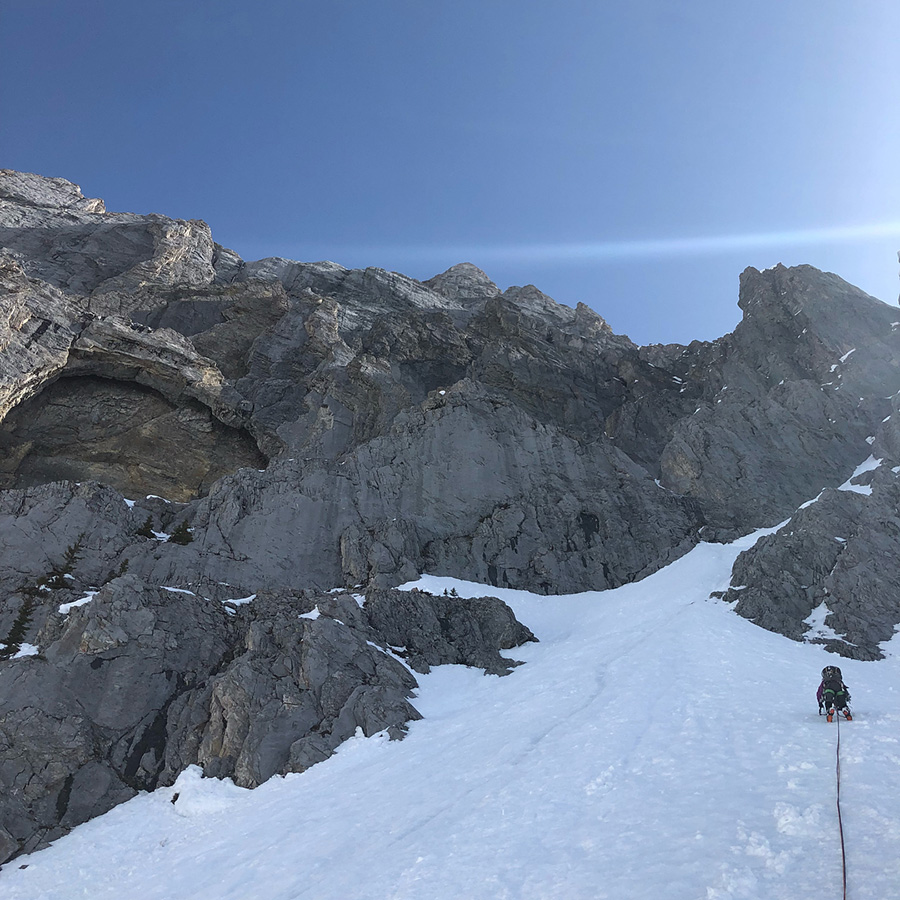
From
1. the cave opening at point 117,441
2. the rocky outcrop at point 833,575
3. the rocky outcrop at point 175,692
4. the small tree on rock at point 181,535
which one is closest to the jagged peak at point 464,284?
the cave opening at point 117,441

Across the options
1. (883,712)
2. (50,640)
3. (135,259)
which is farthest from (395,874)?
(135,259)

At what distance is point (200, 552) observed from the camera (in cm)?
4053

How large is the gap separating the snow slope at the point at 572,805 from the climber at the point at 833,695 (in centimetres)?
49

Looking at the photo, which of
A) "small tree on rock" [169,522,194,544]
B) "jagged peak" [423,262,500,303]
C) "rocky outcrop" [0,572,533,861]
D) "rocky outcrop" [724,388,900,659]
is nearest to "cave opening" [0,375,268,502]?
"small tree on rock" [169,522,194,544]

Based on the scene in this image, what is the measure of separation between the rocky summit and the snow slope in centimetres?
294

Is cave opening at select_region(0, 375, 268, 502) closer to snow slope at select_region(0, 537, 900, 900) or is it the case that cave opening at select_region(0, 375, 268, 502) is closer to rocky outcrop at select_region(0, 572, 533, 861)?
rocky outcrop at select_region(0, 572, 533, 861)

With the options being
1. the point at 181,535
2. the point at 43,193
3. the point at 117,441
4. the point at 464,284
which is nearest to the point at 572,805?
the point at 181,535

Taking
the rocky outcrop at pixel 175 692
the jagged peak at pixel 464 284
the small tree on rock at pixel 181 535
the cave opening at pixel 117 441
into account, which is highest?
the jagged peak at pixel 464 284

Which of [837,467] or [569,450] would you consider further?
[569,450]

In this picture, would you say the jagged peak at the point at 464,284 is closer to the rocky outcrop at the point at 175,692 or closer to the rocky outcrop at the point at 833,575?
the rocky outcrop at the point at 833,575

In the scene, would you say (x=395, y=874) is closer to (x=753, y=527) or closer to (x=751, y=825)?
(x=751, y=825)

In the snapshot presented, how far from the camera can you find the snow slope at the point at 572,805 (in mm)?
10156

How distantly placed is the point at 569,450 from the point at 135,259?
5948 centimetres

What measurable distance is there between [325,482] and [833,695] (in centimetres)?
3784
